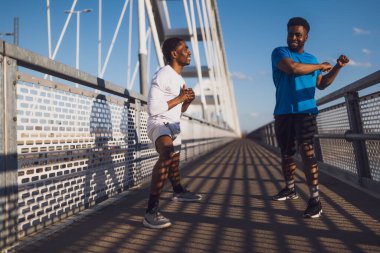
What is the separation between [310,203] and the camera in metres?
2.66

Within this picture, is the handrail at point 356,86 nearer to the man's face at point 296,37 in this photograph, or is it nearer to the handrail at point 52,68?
the man's face at point 296,37

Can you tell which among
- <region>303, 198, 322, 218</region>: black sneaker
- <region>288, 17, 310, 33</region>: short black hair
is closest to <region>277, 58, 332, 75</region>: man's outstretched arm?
<region>288, 17, 310, 33</region>: short black hair

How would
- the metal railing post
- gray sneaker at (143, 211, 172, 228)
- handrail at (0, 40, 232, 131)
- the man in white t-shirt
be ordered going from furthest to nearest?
the metal railing post
the man in white t-shirt
gray sneaker at (143, 211, 172, 228)
handrail at (0, 40, 232, 131)

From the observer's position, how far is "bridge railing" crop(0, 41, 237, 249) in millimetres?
1980

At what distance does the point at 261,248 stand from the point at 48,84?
1.80 m

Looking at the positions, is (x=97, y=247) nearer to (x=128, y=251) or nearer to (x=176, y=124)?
(x=128, y=251)

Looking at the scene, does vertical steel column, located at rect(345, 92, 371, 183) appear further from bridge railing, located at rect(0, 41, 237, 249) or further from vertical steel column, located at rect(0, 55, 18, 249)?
vertical steel column, located at rect(0, 55, 18, 249)

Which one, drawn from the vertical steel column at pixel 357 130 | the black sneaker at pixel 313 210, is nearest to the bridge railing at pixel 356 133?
the vertical steel column at pixel 357 130

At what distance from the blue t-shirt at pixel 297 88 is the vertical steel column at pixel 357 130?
1.06 meters

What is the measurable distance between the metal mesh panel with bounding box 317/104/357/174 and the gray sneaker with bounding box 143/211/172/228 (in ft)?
8.28

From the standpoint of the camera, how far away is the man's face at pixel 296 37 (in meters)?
2.85

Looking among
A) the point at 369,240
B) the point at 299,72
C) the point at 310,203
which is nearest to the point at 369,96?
the point at 299,72

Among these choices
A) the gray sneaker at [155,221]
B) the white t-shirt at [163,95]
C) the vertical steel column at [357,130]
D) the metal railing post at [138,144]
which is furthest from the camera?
the metal railing post at [138,144]

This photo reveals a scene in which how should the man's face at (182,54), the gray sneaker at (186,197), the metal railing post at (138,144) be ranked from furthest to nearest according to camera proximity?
the metal railing post at (138,144) → the gray sneaker at (186,197) → the man's face at (182,54)
